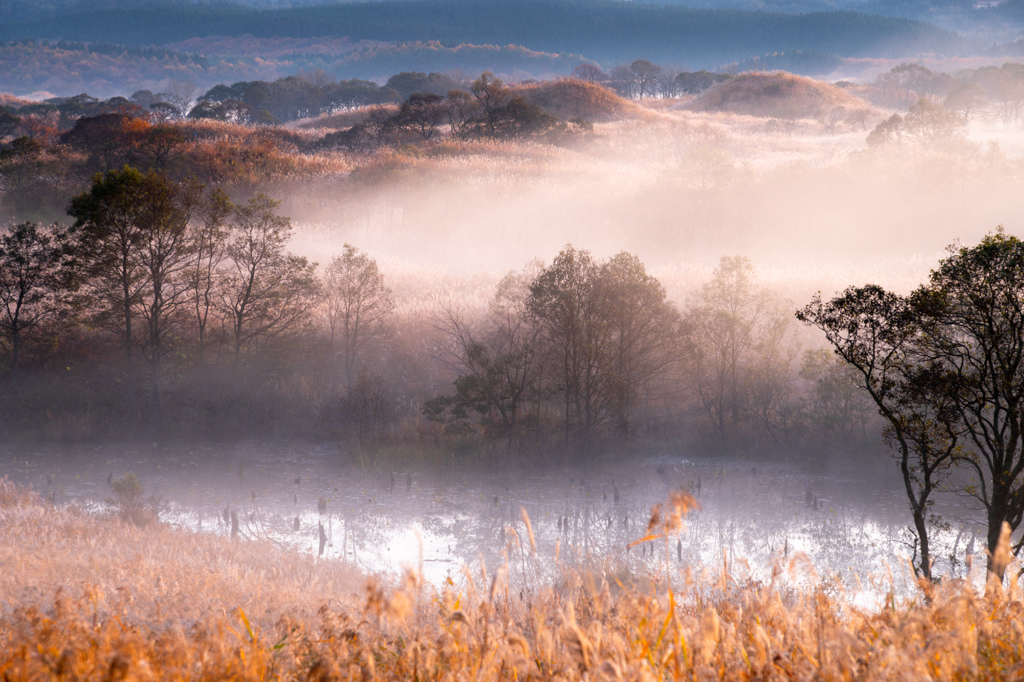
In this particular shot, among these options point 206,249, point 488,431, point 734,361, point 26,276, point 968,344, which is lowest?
point 488,431

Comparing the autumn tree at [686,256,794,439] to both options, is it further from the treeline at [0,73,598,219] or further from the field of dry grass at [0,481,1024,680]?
the treeline at [0,73,598,219]

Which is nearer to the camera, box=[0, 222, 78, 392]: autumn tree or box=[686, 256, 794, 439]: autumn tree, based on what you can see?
box=[0, 222, 78, 392]: autumn tree

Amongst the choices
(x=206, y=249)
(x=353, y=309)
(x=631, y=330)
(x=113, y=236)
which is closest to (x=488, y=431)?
(x=631, y=330)

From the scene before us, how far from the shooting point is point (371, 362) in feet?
91.8

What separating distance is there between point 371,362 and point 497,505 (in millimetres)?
10729

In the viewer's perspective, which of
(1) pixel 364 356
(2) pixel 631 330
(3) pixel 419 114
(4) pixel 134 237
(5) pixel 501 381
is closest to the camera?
(5) pixel 501 381

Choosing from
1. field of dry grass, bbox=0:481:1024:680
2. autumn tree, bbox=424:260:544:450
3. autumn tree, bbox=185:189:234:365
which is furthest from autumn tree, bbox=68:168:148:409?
field of dry grass, bbox=0:481:1024:680

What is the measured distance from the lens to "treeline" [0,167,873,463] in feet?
77.1

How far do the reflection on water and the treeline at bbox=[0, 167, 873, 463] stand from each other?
1392 mm

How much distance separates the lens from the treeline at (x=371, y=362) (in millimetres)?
23500

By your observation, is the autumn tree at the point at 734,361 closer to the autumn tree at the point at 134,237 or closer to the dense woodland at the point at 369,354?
the dense woodland at the point at 369,354

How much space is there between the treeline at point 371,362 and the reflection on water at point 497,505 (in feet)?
4.57

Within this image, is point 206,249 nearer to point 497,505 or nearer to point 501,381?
point 501,381

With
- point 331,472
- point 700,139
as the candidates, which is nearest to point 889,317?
point 331,472
